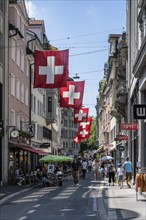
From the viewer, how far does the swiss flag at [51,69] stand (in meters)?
25.9

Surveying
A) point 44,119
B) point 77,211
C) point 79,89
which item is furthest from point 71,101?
point 44,119

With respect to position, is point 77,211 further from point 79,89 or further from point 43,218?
point 79,89

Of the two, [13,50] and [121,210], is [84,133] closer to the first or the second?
[13,50]

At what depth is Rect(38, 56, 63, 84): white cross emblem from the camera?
25.9 m

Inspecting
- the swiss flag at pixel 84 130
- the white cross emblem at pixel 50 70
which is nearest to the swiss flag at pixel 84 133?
the swiss flag at pixel 84 130

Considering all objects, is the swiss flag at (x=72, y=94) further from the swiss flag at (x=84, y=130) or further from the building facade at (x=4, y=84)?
the swiss flag at (x=84, y=130)

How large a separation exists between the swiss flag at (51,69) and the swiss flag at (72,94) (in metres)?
5.89

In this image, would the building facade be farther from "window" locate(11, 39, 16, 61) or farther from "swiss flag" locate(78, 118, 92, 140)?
"swiss flag" locate(78, 118, 92, 140)

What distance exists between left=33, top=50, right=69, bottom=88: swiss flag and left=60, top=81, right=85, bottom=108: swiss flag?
5893 millimetres

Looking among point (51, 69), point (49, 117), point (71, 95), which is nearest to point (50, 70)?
point (51, 69)

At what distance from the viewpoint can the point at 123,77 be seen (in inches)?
1950

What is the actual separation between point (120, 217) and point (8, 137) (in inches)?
870

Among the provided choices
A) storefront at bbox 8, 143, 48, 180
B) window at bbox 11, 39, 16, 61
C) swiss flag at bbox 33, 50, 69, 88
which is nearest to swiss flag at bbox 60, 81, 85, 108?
swiss flag at bbox 33, 50, 69, 88

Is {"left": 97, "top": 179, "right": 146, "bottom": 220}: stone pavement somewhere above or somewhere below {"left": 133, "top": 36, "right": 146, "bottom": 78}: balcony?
below
